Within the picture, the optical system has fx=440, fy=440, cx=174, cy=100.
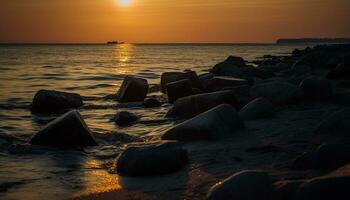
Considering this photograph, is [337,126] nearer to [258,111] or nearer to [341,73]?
[258,111]

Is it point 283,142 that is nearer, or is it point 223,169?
point 223,169

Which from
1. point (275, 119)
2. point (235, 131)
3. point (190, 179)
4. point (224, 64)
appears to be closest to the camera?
point (190, 179)

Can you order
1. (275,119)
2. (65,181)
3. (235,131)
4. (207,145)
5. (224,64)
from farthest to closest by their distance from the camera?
(224,64)
(275,119)
(235,131)
(207,145)
(65,181)

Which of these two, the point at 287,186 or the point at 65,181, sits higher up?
the point at 287,186

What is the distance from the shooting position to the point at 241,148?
17.4 feet

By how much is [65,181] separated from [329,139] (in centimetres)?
304

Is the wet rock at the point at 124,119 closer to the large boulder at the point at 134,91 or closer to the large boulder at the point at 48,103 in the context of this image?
the large boulder at the point at 48,103

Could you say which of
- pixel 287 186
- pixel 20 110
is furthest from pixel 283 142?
pixel 20 110

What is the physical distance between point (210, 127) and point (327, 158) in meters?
2.22

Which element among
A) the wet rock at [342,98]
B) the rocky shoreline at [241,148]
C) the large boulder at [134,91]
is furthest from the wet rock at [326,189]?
the large boulder at [134,91]

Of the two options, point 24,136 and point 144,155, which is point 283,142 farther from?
point 24,136

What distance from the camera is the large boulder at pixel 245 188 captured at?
3.23 meters

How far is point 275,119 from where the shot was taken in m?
7.01

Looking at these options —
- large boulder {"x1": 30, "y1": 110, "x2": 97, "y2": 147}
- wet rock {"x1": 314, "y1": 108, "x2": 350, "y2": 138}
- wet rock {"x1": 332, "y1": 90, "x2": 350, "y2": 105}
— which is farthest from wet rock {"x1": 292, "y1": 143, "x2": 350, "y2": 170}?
wet rock {"x1": 332, "y1": 90, "x2": 350, "y2": 105}
